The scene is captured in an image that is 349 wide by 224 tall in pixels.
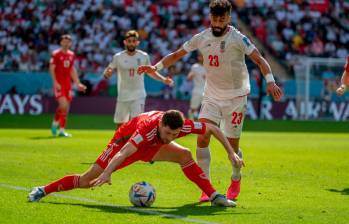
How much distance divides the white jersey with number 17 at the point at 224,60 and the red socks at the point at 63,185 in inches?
90.2

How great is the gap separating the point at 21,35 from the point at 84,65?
3.30 meters

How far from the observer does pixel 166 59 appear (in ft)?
39.4

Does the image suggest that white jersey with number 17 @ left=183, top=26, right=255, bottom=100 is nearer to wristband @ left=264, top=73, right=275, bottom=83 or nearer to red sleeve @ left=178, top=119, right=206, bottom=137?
wristband @ left=264, top=73, right=275, bottom=83

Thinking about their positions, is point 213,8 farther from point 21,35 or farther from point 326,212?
point 21,35

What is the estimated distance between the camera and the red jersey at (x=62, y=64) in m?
23.8

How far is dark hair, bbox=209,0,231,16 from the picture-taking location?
11.1 metres

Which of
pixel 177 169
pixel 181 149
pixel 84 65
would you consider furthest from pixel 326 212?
pixel 84 65

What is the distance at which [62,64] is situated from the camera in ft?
78.5

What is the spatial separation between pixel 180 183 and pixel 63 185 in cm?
289

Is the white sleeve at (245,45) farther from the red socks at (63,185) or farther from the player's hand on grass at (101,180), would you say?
the player's hand on grass at (101,180)

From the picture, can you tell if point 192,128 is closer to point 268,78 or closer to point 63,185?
point 268,78

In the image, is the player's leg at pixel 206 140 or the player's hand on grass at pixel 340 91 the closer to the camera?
the player's leg at pixel 206 140

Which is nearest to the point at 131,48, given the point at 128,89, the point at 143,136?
the point at 128,89

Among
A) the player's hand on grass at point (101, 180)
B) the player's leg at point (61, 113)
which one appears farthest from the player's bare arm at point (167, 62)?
the player's leg at point (61, 113)
